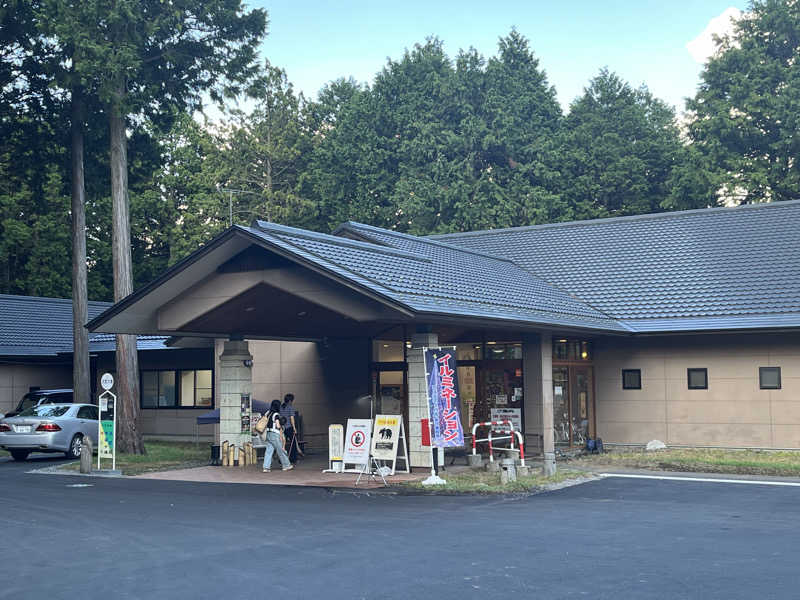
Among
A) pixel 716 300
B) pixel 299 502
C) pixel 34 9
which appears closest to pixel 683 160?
pixel 716 300

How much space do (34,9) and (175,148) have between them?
30760mm

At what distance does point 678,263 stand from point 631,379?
4.34 m

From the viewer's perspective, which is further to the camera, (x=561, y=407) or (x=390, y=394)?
(x=390, y=394)

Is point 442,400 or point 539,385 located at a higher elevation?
point 539,385

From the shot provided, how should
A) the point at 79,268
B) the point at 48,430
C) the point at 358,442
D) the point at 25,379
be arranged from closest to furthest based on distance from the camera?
1. the point at 358,442
2. the point at 48,430
3. the point at 79,268
4. the point at 25,379

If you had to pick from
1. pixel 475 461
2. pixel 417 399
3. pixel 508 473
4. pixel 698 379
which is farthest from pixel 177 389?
pixel 508 473

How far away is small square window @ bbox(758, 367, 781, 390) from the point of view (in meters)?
23.8

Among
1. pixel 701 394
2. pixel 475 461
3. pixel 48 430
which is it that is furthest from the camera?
pixel 48 430

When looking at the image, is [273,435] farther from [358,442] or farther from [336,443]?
[358,442]

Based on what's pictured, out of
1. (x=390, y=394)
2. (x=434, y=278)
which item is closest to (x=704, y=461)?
(x=434, y=278)

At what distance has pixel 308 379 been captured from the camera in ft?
89.7

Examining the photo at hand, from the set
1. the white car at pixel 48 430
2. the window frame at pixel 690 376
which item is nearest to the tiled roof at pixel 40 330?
the white car at pixel 48 430

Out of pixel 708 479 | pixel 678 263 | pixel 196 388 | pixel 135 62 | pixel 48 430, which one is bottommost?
pixel 708 479

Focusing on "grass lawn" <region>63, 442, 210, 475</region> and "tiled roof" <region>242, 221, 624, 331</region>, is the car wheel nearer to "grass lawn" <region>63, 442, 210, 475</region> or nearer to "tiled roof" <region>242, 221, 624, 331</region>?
"grass lawn" <region>63, 442, 210, 475</region>
